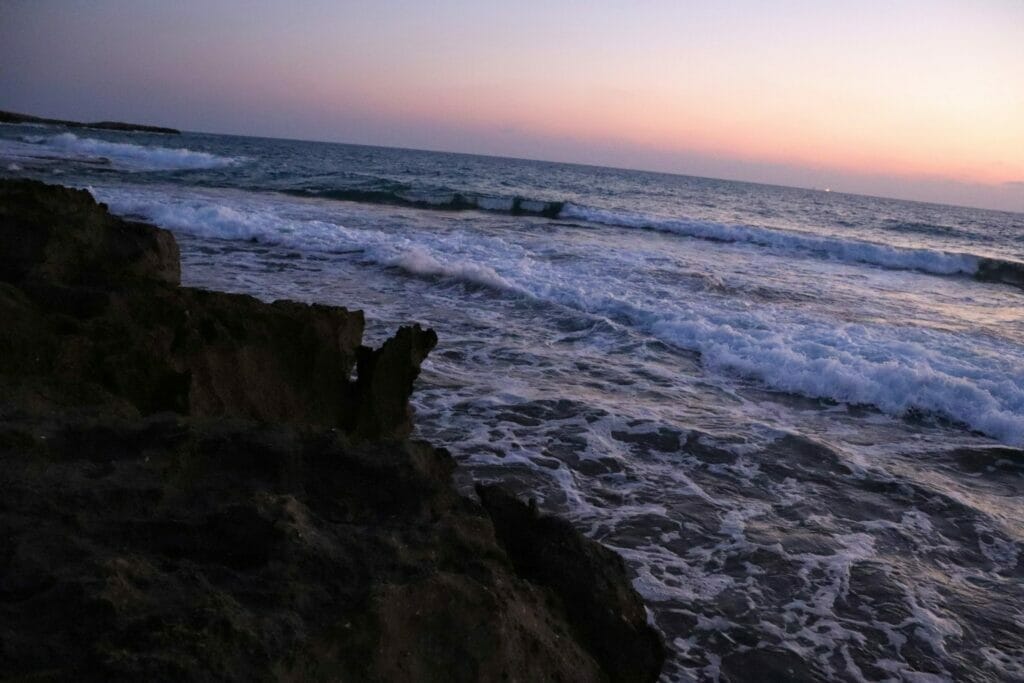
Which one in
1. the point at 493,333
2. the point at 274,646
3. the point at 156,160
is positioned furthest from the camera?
the point at 156,160

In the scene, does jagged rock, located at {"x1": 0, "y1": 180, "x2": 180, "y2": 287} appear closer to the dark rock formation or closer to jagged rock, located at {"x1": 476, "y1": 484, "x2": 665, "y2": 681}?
the dark rock formation

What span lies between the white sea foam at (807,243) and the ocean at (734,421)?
6.22 m

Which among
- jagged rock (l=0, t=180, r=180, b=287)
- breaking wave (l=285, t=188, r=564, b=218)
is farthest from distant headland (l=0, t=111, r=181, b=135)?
jagged rock (l=0, t=180, r=180, b=287)

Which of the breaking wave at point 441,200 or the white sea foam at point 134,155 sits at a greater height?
the white sea foam at point 134,155

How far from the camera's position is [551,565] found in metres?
2.37

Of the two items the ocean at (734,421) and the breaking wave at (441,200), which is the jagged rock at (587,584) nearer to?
the ocean at (734,421)

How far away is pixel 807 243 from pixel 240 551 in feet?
80.8

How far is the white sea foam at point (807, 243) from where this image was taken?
2173 centimetres

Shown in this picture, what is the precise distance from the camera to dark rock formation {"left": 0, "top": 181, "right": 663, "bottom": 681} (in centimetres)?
149

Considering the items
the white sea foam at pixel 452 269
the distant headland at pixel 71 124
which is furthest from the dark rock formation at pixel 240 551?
the distant headland at pixel 71 124

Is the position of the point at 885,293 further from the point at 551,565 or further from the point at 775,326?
the point at 551,565

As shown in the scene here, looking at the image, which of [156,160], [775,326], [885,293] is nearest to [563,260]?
[775,326]

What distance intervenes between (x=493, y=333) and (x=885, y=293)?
10168mm

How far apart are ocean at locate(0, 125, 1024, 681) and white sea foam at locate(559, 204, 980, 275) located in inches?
245
